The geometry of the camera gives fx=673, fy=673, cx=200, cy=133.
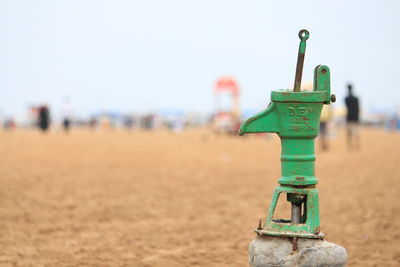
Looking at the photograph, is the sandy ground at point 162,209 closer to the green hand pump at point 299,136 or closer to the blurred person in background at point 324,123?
the green hand pump at point 299,136

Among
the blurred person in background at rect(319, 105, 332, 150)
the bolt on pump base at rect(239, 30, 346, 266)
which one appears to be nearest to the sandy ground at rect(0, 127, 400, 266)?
the bolt on pump base at rect(239, 30, 346, 266)

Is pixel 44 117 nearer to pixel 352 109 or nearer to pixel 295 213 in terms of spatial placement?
pixel 352 109

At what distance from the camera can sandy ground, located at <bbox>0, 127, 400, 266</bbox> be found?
220 inches

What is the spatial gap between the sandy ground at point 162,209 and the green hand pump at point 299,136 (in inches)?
59.6

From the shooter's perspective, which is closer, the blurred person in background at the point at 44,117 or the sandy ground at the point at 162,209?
the sandy ground at the point at 162,209

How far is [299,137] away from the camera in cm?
372

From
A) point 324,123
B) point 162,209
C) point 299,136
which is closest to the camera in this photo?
point 299,136

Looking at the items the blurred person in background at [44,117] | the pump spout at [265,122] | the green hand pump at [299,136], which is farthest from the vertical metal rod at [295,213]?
the blurred person in background at [44,117]

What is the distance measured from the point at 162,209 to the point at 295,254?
491cm

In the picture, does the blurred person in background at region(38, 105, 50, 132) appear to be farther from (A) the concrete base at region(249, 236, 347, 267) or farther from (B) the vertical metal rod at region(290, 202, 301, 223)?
(A) the concrete base at region(249, 236, 347, 267)

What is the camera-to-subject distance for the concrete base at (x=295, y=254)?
358cm

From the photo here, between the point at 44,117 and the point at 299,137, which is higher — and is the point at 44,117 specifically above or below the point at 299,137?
above

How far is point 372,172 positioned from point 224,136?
64.9ft

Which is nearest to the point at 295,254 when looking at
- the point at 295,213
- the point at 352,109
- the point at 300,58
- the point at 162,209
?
the point at 295,213
